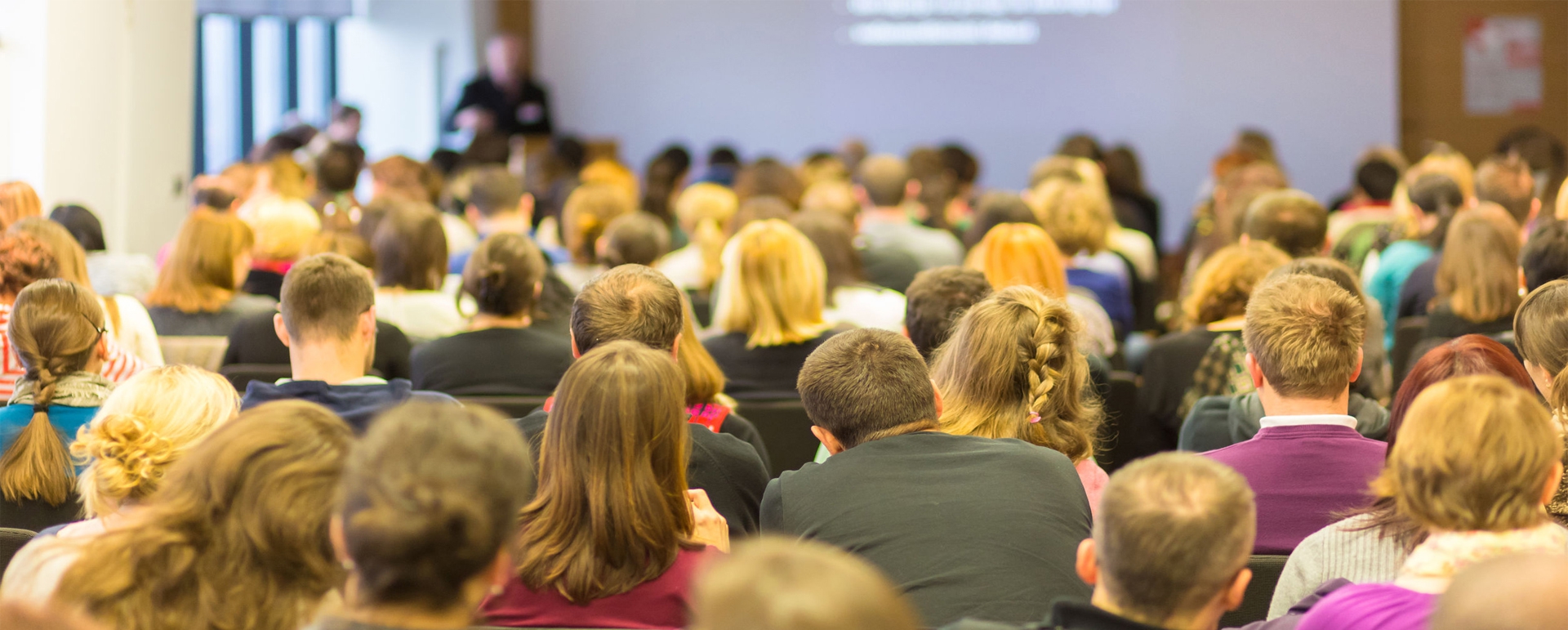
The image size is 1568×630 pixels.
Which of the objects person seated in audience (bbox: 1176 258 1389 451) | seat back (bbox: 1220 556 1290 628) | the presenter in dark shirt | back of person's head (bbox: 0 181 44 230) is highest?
the presenter in dark shirt

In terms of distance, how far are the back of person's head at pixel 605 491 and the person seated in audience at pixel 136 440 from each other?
547mm

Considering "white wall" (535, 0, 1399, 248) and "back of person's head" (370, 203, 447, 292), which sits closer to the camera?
"back of person's head" (370, 203, 447, 292)

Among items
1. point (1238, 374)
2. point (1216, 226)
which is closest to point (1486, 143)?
point (1216, 226)

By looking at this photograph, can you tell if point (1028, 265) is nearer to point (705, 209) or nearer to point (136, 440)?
point (705, 209)

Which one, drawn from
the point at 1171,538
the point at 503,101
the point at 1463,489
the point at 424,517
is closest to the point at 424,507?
the point at 424,517

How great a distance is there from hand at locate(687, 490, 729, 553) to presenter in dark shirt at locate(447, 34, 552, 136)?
8.57 m

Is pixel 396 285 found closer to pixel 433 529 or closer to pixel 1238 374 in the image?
pixel 1238 374

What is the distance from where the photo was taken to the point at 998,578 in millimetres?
2271

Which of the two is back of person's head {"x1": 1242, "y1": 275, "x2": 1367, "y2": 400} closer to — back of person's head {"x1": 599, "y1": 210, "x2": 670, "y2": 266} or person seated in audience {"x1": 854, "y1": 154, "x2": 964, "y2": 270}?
back of person's head {"x1": 599, "y1": 210, "x2": 670, "y2": 266}

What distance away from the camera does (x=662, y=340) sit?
3.17 metres

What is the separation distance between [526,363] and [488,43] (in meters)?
8.44

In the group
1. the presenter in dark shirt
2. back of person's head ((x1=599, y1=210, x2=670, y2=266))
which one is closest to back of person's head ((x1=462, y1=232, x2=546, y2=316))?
back of person's head ((x1=599, y1=210, x2=670, y2=266))

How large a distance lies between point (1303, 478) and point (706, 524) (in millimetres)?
1154

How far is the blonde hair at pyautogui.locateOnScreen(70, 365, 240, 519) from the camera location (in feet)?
7.52
